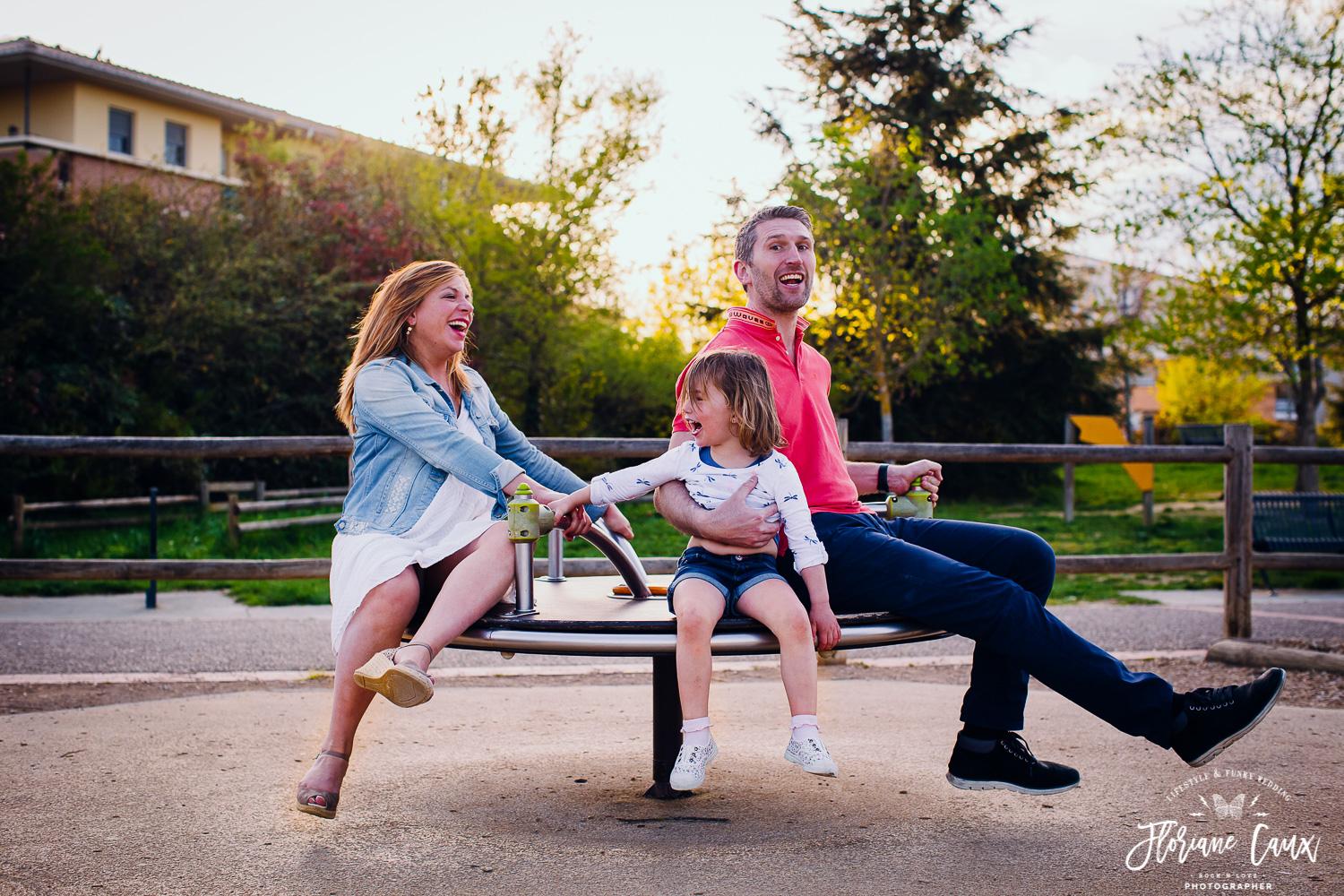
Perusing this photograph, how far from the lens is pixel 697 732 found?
8.09 ft

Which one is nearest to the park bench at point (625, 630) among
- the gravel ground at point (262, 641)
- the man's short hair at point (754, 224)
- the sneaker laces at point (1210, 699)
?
the sneaker laces at point (1210, 699)

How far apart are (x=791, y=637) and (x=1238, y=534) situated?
4413mm

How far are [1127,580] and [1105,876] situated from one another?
8.57 metres

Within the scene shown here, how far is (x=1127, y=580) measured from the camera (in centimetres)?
1030

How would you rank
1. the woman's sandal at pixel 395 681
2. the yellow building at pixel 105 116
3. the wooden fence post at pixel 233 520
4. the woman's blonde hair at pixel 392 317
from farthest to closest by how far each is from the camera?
the yellow building at pixel 105 116 → the wooden fence post at pixel 233 520 → the woman's blonde hair at pixel 392 317 → the woman's sandal at pixel 395 681

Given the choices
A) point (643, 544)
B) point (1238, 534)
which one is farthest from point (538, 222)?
point (1238, 534)

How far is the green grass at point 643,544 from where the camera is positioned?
348 inches

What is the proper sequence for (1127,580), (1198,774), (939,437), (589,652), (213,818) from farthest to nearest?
1. (939,437)
2. (1127,580)
3. (1198,774)
4. (213,818)
5. (589,652)

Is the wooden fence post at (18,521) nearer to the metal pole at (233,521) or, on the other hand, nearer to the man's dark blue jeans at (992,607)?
the metal pole at (233,521)

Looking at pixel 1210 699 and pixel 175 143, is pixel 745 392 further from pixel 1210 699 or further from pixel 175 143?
pixel 175 143

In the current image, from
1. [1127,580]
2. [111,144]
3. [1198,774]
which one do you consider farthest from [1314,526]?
[111,144]

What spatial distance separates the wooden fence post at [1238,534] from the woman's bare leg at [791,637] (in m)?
4.28

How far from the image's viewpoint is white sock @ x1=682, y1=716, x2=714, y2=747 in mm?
2459

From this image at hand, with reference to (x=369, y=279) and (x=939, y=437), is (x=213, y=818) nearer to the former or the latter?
(x=369, y=279)
